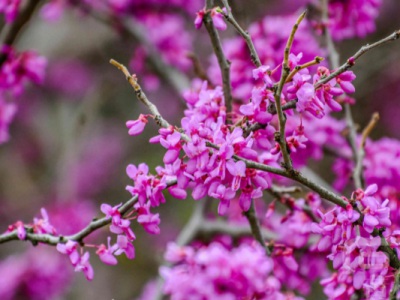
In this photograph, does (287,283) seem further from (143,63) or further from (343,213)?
(143,63)

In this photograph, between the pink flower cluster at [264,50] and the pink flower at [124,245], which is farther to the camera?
the pink flower cluster at [264,50]

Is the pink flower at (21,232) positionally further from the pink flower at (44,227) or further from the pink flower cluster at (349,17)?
the pink flower cluster at (349,17)

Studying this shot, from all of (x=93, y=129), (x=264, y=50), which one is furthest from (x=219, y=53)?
(x=93, y=129)

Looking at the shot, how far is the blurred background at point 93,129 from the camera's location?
5.37 metres

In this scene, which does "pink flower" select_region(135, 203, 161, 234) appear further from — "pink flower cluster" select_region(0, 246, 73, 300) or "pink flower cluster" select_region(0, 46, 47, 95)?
"pink flower cluster" select_region(0, 246, 73, 300)

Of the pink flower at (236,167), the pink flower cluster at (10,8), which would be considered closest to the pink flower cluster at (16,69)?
the pink flower cluster at (10,8)

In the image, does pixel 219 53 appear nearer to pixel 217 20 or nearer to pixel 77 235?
pixel 217 20

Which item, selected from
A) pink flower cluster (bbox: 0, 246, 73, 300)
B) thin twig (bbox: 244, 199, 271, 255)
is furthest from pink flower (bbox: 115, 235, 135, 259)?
pink flower cluster (bbox: 0, 246, 73, 300)

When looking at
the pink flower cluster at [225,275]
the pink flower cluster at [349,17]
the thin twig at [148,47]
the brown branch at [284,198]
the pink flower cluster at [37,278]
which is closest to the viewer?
the pink flower cluster at [225,275]

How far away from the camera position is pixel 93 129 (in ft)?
22.6

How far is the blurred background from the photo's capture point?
537 cm

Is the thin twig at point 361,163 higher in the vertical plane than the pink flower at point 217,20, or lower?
lower

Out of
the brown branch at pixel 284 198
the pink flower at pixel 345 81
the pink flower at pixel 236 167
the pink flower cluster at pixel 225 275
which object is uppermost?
the pink flower at pixel 345 81

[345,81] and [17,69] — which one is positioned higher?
[17,69]
